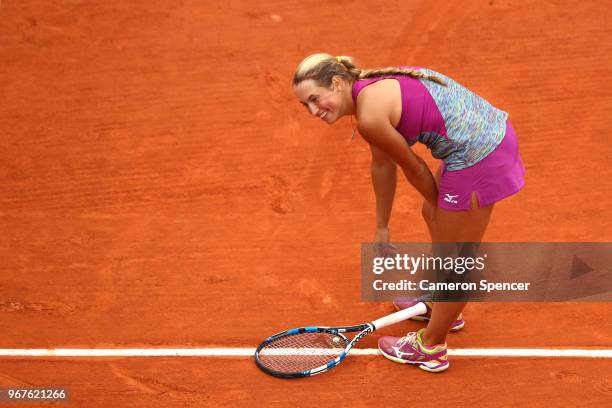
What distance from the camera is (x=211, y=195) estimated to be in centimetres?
674

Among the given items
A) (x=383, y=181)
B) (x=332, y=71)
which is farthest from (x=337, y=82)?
(x=383, y=181)

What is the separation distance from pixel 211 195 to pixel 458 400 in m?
2.93

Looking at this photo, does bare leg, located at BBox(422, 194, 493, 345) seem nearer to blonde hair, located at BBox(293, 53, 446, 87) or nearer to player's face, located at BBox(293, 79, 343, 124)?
blonde hair, located at BBox(293, 53, 446, 87)

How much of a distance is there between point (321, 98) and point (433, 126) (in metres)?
0.64

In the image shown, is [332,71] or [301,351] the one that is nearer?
[332,71]

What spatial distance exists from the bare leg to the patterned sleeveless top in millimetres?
296

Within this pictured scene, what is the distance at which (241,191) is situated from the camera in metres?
6.75

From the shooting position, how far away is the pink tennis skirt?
4.32 metres

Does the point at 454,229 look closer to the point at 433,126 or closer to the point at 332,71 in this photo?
the point at 433,126

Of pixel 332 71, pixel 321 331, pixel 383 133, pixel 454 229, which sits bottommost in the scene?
pixel 321 331

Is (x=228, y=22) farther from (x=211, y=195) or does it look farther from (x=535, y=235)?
(x=535, y=235)

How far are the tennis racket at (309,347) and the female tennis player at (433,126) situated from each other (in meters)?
0.98

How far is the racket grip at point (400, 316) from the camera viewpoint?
5.23 meters

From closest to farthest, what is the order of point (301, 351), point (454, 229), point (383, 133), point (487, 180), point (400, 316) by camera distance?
point (383, 133) < point (487, 180) < point (454, 229) < point (301, 351) < point (400, 316)
